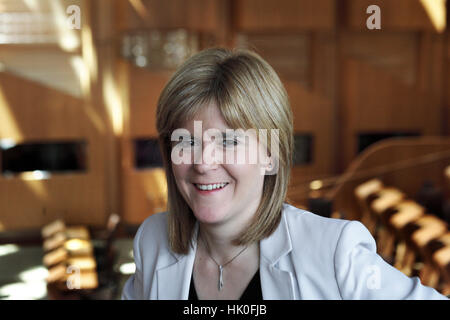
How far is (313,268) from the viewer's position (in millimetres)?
900

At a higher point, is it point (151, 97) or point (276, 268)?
point (151, 97)

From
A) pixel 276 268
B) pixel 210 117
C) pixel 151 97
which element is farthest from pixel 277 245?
pixel 151 97

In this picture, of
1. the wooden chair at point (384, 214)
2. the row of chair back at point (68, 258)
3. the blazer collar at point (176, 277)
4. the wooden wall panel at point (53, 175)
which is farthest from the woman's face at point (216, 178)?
the wooden wall panel at point (53, 175)

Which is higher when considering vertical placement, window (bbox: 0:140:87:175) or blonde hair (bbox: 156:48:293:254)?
blonde hair (bbox: 156:48:293:254)

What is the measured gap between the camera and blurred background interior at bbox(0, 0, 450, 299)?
4773 mm

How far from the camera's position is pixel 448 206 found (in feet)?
10.2

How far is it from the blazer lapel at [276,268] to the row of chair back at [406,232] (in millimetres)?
1715

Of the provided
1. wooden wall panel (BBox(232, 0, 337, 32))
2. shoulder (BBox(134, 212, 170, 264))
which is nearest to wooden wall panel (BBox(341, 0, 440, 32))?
wooden wall panel (BBox(232, 0, 337, 32))

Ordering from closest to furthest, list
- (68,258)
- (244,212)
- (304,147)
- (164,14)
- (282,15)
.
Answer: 1. (244,212)
2. (68,258)
3. (164,14)
4. (282,15)
5. (304,147)

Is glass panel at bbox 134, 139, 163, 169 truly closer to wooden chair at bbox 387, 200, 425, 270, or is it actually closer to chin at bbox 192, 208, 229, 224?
wooden chair at bbox 387, 200, 425, 270

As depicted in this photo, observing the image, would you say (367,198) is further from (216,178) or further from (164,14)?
(216,178)

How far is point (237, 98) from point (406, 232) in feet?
8.38

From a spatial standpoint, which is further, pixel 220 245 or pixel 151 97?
pixel 151 97
